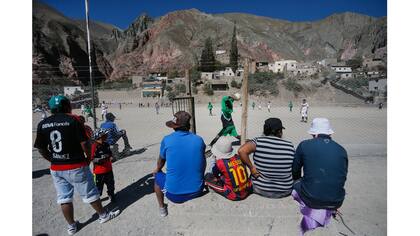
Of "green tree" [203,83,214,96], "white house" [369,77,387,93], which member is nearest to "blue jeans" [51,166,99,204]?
"white house" [369,77,387,93]

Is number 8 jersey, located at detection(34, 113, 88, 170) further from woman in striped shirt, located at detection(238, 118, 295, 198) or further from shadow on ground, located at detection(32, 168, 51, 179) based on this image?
shadow on ground, located at detection(32, 168, 51, 179)

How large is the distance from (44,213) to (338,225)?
3.96m

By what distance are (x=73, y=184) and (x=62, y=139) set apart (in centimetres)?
58

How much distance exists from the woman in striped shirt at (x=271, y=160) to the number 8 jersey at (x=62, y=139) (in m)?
1.88

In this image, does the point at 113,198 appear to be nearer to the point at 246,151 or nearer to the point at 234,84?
the point at 246,151

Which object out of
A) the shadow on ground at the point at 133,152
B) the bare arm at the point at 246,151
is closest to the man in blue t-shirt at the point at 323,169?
the bare arm at the point at 246,151

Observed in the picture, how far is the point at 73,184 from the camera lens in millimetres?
3049

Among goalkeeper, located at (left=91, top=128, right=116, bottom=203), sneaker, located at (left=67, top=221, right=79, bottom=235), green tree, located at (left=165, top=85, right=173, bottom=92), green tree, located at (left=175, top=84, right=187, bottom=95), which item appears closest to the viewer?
sneaker, located at (left=67, top=221, right=79, bottom=235)

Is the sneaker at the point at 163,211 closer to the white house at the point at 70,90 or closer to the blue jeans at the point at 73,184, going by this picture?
the blue jeans at the point at 73,184

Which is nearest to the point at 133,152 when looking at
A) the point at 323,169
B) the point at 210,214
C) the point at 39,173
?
the point at 39,173

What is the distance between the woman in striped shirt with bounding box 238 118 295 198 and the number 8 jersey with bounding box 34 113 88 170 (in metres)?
1.88

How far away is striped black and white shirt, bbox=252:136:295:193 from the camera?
9.41 feet

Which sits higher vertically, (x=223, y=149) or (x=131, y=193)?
(x=223, y=149)

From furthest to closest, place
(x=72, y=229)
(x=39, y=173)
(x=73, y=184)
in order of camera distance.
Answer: (x=39, y=173)
(x=72, y=229)
(x=73, y=184)
